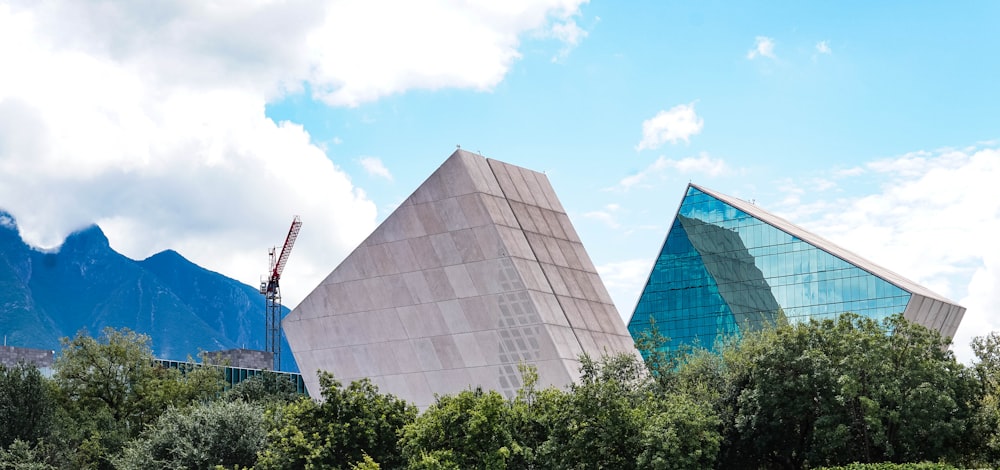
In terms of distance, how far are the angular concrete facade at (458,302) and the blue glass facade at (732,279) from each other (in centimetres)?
3822

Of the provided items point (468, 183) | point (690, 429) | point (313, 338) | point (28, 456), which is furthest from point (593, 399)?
point (28, 456)

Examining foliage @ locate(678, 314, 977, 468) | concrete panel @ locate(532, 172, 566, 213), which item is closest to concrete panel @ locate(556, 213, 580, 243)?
concrete panel @ locate(532, 172, 566, 213)

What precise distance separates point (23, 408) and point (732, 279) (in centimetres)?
5578

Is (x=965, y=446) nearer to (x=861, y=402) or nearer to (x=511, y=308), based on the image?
(x=861, y=402)

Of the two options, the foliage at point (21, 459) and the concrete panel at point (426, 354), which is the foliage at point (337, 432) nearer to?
the concrete panel at point (426, 354)

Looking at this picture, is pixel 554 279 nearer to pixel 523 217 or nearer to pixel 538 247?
pixel 538 247

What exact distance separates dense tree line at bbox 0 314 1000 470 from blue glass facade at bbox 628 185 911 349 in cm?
3907

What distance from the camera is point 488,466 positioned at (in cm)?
3559

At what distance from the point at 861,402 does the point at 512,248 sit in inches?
565

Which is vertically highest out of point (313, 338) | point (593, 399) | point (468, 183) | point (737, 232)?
point (737, 232)

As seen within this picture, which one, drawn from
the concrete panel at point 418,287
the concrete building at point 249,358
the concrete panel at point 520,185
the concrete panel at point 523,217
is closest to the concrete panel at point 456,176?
the concrete panel at point 523,217

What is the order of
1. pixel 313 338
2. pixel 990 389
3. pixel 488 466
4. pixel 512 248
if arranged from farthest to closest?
pixel 313 338 < pixel 512 248 < pixel 990 389 < pixel 488 466

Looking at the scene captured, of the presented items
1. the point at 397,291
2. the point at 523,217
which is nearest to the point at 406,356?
the point at 397,291

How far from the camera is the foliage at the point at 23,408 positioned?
49219mm
